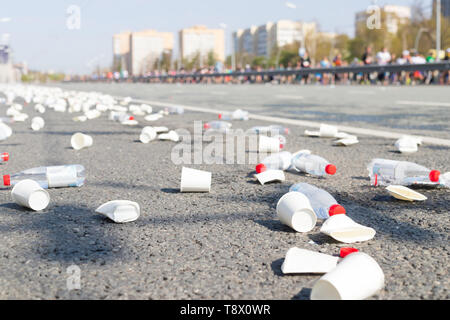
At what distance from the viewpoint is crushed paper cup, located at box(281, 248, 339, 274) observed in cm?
153

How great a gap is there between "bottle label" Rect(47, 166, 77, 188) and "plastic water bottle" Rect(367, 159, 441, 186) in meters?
1.48

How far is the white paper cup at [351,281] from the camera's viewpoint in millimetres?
1307

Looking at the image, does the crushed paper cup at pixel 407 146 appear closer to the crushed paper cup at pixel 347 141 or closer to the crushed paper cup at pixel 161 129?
the crushed paper cup at pixel 347 141

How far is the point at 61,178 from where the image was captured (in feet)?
8.98

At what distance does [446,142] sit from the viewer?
4.09 metres

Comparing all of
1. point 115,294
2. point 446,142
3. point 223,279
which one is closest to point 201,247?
point 223,279

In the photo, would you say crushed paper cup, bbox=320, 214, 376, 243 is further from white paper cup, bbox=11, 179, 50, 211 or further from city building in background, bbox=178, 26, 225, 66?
city building in background, bbox=178, 26, 225, 66

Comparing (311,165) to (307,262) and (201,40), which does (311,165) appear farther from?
(201,40)

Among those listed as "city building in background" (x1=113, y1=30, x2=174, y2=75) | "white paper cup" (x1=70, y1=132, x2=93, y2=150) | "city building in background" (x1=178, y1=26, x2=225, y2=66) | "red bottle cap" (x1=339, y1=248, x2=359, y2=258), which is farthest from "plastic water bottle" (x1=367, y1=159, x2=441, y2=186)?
"city building in background" (x1=178, y1=26, x2=225, y2=66)

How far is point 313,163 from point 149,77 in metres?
44.9

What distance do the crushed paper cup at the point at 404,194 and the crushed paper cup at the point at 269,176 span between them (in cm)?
57

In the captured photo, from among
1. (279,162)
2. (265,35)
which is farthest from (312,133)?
(265,35)

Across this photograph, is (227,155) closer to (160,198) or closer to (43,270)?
(160,198)

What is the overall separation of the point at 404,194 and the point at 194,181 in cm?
93
